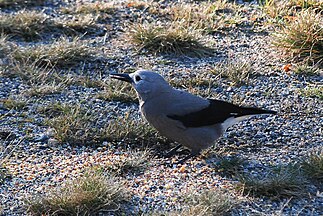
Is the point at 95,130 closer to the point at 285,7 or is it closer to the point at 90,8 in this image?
the point at 90,8

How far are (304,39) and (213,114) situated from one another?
2.31 m

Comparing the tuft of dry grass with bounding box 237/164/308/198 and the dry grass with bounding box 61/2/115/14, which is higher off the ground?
the tuft of dry grass with bounding box 237/164/308/198

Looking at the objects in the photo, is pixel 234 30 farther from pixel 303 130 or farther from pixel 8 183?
pixel 8 183

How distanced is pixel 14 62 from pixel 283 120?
2.98 metres

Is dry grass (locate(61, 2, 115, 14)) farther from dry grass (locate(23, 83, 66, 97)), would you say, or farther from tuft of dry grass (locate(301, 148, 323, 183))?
tuft of dry grass (locate(301, 148, 323, 183))

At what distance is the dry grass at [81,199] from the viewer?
15.2ft

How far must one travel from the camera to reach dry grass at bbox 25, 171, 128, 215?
4625 millimetres

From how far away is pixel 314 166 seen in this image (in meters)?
5.26

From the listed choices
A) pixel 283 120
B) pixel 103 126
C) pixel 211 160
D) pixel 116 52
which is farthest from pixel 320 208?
pixel 116 52

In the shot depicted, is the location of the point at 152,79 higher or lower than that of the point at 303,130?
higher

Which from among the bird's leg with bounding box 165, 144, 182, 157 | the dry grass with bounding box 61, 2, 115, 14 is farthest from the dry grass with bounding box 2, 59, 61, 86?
the dry grass with bounding box 61, 2, 115, 14

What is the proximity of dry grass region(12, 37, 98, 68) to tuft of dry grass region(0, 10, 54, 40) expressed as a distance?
0.50 meters

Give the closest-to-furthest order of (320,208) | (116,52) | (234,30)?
(320,208)
(116,52)
(234,30)

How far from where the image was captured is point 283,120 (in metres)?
6.45
